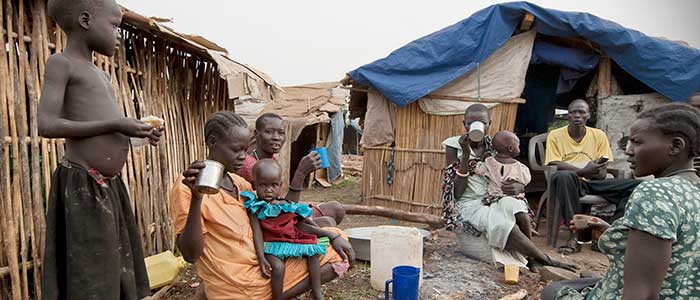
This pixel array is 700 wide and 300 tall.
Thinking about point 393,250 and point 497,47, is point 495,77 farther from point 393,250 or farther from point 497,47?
point 393,250

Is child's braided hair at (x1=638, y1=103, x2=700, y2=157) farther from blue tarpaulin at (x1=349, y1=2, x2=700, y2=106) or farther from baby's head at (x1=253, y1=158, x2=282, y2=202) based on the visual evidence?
blue tarpaulin at (x1=349, y1=2, x2=700, y2=106)

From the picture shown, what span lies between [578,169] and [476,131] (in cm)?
188

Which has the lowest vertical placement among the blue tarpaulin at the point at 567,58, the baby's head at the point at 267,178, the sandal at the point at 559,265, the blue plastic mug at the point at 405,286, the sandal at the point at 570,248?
the sandal at the point at 570,248

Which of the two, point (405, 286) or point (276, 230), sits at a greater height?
point (276, 230)

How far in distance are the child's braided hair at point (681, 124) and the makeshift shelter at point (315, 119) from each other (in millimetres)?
8552

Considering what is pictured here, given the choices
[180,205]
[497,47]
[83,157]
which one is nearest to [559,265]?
[497,47]

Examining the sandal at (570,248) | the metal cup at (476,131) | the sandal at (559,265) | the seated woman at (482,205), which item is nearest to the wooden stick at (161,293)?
the seated woman at (482,205)

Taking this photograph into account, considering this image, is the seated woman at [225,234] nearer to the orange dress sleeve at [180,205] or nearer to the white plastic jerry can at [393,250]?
the orange dress sleeve at [180,205]

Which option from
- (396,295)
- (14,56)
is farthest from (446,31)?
(14,56)

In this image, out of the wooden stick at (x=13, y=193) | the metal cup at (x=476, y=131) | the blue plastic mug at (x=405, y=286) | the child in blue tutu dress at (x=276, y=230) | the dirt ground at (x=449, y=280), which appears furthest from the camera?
the metal cup at (x=476, y=131)

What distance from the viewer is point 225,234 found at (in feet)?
7.98

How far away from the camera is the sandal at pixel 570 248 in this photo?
468cm

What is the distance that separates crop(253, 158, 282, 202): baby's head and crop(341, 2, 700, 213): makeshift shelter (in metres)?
3.82

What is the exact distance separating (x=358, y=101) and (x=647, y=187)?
6.66m
